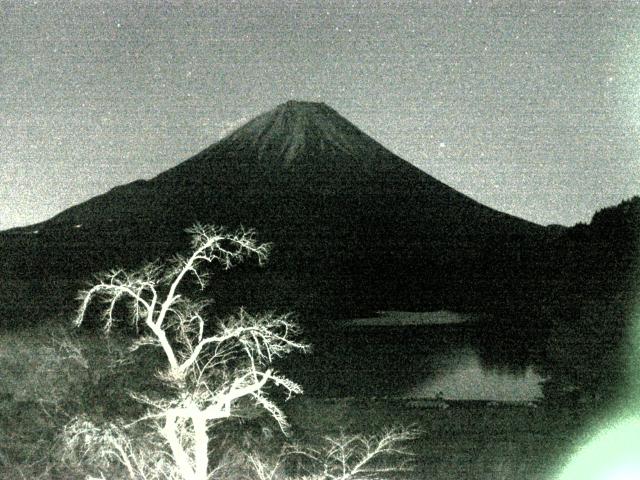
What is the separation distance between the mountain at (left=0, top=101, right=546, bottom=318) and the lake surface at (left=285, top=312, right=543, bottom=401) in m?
3.90

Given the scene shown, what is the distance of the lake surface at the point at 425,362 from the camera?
2672 cm

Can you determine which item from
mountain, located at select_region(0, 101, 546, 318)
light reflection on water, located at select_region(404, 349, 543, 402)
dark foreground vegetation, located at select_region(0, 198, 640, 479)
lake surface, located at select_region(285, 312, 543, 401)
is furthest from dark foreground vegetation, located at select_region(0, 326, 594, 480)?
mountain, located at select_region(0, 101, 546, 318)

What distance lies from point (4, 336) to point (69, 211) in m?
60.9

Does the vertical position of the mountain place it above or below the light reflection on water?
above

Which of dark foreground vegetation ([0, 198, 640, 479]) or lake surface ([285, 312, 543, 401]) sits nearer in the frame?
dark foreground vegetation ([0, 198, 640, 479])

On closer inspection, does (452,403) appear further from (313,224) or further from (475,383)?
(313,224)

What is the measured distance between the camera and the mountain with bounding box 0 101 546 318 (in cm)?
4866

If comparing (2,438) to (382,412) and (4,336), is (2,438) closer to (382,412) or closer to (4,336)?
(4,336)

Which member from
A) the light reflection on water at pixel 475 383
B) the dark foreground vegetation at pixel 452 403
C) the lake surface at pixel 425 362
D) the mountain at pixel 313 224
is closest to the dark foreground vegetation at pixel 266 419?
the dark foreground vegetation at pixel 452 403

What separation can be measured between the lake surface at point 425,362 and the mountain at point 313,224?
Answer: 3901 mm

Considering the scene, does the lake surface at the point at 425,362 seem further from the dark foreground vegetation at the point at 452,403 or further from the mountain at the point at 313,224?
the mountain at the point at 313,224

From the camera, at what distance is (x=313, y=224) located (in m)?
67.0

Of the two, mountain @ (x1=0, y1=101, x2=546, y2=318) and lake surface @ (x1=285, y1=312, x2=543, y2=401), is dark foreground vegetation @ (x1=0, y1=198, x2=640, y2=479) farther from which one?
mountain @ (x1=0, y1=101, x2=546, y2=318)

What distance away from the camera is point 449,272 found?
5353 centimetres
